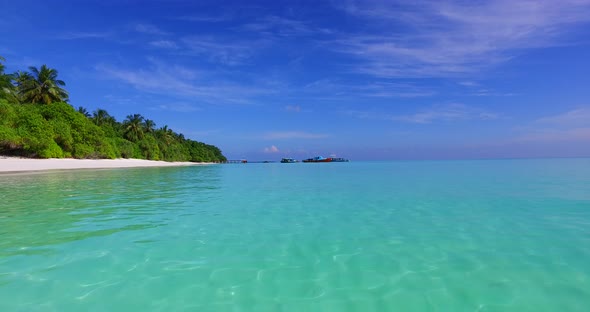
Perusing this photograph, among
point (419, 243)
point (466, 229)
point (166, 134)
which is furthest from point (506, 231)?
point (166, 134)

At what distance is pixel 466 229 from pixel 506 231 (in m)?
0.95

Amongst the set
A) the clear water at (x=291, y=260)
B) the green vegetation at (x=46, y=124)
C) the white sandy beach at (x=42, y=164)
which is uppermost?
the green vegetation at (x=46, y=124)

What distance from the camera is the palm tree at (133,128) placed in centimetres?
8581

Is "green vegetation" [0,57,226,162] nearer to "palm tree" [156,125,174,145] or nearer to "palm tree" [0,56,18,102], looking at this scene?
"palm tree" [0,56,18,102]

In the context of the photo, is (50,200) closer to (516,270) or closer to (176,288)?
(176,288)

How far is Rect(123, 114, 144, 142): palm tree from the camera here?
8581 cm

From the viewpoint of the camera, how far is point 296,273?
526 cm

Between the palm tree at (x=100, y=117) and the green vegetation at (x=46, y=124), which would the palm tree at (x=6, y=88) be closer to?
the green vegetation at (x=46, y=124)

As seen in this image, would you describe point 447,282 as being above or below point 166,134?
below

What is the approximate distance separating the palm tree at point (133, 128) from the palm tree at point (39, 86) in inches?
1211

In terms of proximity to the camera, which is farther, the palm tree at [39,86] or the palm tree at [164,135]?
the palm tree at [164,135]

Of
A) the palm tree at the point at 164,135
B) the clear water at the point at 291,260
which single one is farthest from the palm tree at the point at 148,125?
the clear water at the point at 291,260

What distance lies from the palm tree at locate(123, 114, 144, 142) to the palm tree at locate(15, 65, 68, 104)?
3075 centimetres

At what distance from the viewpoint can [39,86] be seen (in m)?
53.9
